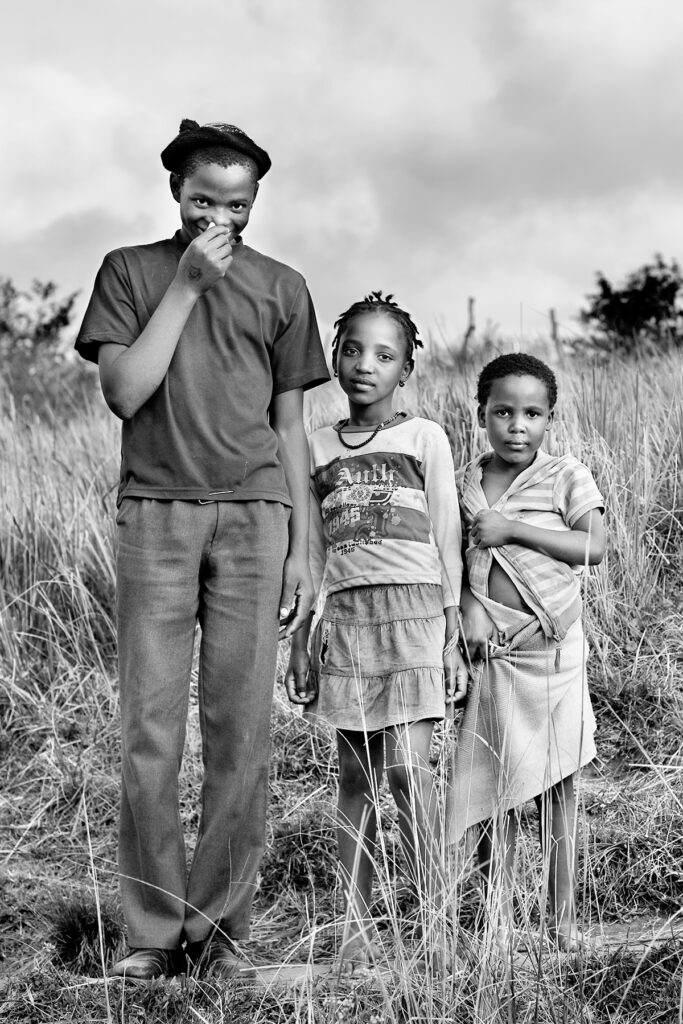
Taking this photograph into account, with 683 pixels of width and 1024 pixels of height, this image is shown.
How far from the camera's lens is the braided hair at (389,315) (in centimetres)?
284

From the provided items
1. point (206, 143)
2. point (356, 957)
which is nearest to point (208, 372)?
point (206, 143)

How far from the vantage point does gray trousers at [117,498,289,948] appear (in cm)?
252

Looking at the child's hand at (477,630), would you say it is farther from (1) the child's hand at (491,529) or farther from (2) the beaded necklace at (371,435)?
(2) the beaded necklace at (371,435)

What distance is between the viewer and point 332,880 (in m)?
3.53

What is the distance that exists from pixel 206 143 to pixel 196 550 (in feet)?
3.19

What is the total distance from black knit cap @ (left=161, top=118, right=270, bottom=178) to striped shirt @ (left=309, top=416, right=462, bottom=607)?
75 cm

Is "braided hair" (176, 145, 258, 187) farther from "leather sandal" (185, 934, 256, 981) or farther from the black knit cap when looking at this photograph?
"leather sandal" (185, 934, 256, 981)

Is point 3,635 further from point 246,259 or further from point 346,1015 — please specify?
point 346,1015

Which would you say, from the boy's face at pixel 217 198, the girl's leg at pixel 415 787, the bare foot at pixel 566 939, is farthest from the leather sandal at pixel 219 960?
the boy's face at pixel 217 198

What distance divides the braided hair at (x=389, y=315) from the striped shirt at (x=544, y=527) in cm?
46

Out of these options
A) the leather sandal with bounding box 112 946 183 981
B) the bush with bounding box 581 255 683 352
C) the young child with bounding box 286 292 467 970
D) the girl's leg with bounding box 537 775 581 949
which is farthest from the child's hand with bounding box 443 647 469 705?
the bush with bounding box 581 255 683 352

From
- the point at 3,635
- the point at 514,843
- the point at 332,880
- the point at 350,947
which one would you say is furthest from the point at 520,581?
the point at 3,635

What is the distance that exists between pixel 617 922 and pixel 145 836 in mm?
1418

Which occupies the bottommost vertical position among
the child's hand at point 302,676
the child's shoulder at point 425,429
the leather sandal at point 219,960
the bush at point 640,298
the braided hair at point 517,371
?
the leather sandal at point 219,960
